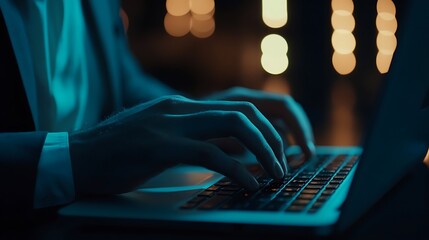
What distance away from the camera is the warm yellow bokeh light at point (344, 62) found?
396 centimetres

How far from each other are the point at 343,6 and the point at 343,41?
0.23m

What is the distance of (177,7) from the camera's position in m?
4.43

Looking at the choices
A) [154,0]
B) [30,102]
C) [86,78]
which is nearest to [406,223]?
[30,102]

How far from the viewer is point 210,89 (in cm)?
456

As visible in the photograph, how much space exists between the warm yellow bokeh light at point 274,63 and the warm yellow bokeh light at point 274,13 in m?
0.23

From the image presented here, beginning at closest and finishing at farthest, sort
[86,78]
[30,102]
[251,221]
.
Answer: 1. [251,221]
2. [30,102]
3. [86,78]

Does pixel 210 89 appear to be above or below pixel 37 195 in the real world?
below

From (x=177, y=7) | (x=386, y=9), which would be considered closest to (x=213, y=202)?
(x=386, y=9)

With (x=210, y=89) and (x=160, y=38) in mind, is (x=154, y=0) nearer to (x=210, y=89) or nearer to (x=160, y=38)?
(x=160, y=38)

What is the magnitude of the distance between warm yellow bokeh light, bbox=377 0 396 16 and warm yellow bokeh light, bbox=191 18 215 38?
123cm

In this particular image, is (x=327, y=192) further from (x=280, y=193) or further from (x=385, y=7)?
(x=385, y=7)

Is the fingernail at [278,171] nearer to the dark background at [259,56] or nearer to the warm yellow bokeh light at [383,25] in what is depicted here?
the dark background at [259,56]

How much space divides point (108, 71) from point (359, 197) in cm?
96

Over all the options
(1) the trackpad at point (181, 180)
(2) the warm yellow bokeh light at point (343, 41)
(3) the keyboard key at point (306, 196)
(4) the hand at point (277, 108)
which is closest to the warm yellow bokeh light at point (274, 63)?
(2) the warm yellow bokeh light at point (343, 41)
